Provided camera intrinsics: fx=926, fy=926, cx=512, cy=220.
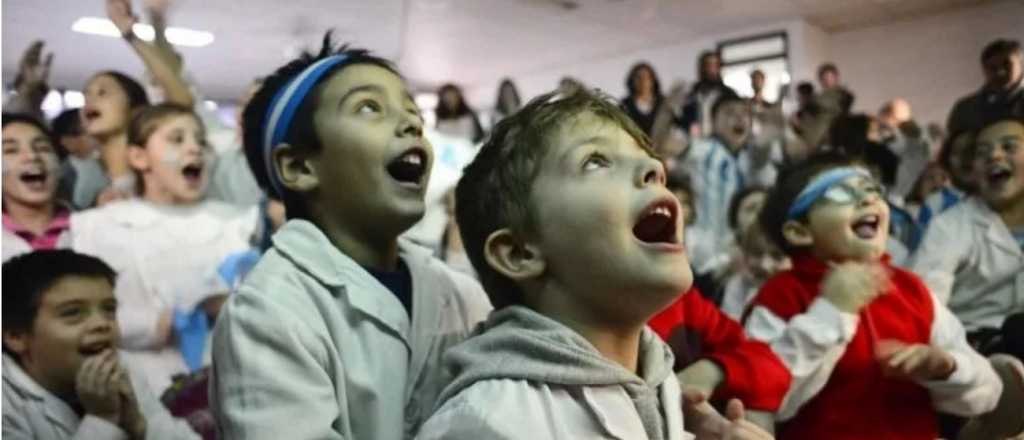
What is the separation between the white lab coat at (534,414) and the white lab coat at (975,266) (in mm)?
958

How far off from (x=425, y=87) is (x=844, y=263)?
50 cm

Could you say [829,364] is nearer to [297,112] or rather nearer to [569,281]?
[569,281]

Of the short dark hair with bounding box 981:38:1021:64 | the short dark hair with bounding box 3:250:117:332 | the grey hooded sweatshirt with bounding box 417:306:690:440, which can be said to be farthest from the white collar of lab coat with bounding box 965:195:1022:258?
the short dark hair with bounding box 3:250:117:332

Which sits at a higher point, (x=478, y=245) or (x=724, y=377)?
(x=478, y=245)

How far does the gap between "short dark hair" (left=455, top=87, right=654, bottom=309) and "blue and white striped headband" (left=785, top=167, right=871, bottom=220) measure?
18.7 inches

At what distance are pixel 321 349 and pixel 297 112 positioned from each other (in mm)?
186

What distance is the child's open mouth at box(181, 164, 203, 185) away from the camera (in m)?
1.10

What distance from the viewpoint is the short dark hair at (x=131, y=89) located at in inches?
38.2

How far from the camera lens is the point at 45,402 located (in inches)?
32.9

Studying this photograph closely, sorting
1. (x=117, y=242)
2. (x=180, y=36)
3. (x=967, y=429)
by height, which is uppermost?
(x=180, y=36)

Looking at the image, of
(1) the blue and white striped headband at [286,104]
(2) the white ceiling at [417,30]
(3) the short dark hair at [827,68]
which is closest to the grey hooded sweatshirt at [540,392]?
(1) the blue and white striped headband at [286,104]

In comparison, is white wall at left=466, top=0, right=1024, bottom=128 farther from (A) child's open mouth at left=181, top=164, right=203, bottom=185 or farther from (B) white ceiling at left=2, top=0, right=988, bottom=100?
(A) child's open mouth at left=181, top=164, right=203, bottom=185

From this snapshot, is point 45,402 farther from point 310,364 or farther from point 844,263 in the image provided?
point 844,263

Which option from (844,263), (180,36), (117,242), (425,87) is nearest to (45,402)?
(117,242)
